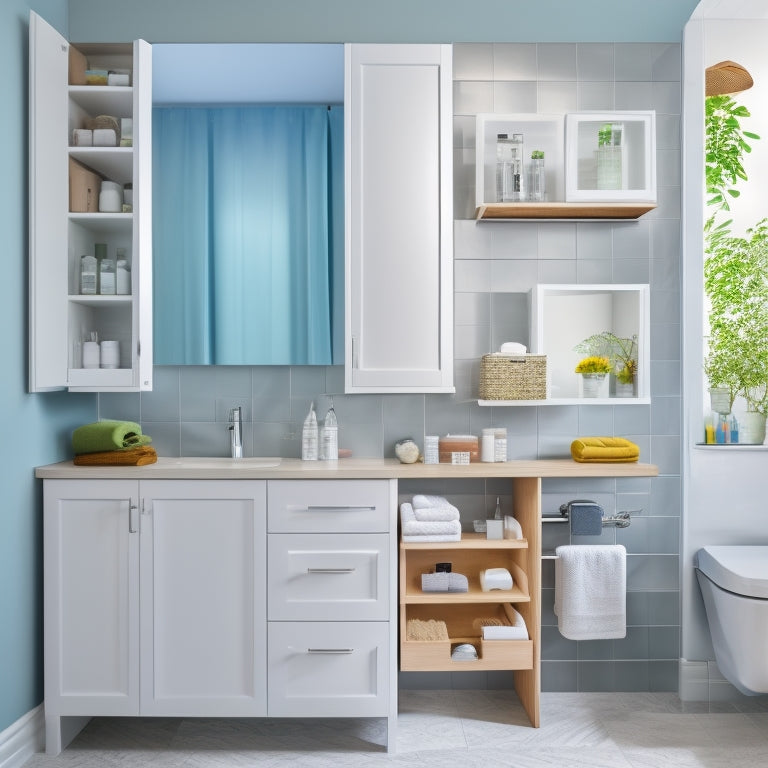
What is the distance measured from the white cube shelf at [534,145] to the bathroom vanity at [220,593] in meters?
1.19

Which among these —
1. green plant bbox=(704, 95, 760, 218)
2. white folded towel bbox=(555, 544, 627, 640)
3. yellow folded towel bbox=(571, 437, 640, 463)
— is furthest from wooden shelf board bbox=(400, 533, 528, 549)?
green plant bbox=(704, 95, 760, 218)

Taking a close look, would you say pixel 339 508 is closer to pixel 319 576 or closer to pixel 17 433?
pixel 319 576

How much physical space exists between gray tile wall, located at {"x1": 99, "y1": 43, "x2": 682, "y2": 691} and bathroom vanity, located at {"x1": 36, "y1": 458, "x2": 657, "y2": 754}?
48cm

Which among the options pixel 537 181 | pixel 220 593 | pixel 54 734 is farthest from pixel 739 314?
pixel 54 734

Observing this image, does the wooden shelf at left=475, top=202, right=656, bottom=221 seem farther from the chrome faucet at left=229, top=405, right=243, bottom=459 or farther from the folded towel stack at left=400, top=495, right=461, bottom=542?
A: the chrome faucet at left=229, top=405, right=243, bottom=459

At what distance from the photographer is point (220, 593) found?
2303 mm

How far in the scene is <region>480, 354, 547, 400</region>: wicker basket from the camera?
252cm

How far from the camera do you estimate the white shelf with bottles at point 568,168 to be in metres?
2.52

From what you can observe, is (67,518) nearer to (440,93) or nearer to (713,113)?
(440,93)

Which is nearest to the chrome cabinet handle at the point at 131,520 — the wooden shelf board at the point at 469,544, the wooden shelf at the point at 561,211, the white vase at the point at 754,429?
the wooden shelf board at the point at 469,544

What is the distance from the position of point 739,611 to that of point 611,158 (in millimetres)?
1613

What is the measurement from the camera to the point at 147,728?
2463mm

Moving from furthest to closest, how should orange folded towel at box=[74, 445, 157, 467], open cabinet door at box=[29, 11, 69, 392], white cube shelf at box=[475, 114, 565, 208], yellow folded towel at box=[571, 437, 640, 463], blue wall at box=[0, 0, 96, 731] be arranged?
1. white cube shelf at box=[475, 114, 565, 208]
2. yellow folded towel at box=[571, 437, 640, 463]
3. orange folded towel at box=[74, 445, 157, 467]
4. open cabinet door at box=[29, 11, 69, 392]
5. blue wall at box=[0, 0, 96, 731]

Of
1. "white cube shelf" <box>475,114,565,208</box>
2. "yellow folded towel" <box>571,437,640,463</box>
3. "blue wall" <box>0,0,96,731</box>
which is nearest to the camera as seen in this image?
"blue wall" <box>0,0,96,731</box>
